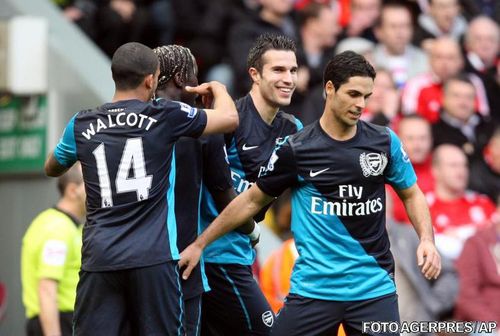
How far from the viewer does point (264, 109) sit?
812cm

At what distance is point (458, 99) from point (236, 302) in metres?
6.08

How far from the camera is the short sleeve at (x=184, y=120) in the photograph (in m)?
7.07

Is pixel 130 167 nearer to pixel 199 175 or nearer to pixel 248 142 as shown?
pixel 199 175

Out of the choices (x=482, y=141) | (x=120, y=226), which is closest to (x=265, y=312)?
(x=120, y=226)

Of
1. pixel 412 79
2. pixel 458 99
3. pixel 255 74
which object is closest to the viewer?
pixel 255 74

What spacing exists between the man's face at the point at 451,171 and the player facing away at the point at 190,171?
4911 mm

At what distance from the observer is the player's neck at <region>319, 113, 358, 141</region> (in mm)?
7406

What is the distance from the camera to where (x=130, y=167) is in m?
6.99

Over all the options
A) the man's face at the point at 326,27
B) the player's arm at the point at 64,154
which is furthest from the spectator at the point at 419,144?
the player's arm at the point at 64,154

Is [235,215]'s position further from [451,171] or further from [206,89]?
[451,171]

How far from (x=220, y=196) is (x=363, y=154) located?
37.3 inches

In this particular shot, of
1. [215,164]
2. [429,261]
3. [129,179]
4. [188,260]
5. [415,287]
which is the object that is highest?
[215,164]

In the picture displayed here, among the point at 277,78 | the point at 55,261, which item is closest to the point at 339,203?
the point at 277,78

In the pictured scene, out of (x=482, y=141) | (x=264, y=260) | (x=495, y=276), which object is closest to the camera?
(x=495, y=276)
